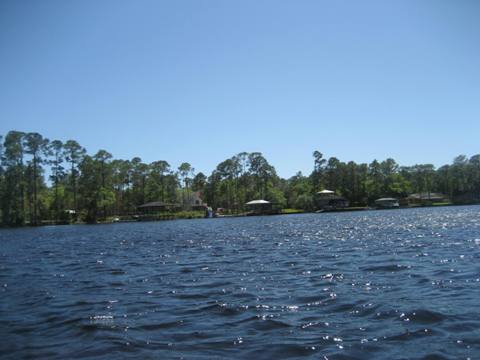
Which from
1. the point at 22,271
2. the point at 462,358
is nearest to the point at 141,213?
the point at 22,271

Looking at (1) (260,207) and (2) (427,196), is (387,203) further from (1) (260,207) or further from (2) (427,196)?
(1) (260,207)

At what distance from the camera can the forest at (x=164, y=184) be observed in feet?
278

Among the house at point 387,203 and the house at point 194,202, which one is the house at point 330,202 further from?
the house at point 194,202

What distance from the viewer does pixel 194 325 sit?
357 inches

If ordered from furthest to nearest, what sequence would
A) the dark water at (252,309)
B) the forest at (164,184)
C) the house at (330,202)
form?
the house at (330,202), the forest at (164,184), the dark water at (252,309)

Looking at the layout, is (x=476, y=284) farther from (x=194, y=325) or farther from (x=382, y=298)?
(x=194, y=325)

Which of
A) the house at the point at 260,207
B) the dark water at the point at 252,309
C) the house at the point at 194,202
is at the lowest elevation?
the dark water at the point at 252,309

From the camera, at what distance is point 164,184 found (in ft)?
393

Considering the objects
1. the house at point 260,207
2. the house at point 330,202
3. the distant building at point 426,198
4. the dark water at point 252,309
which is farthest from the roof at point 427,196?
the dark water at point 252,309

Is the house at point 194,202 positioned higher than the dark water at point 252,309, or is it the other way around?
the house at point 194,202

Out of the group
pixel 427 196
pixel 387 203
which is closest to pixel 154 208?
pixel 387 203

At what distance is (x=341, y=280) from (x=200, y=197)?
418ft

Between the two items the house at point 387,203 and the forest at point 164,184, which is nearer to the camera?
the forest at point 164,184

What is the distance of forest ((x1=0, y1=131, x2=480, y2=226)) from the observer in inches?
3342
